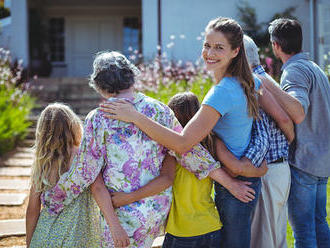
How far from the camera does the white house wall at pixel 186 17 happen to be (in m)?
11.5

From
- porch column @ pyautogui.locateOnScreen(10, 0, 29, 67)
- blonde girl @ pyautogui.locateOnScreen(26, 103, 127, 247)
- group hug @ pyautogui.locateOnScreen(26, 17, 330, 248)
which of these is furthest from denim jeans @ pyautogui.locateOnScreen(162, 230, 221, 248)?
porch column @ pyautogui.locateOnScreen(10, 0, 29, 67)

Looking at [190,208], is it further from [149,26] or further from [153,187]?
[149,26]

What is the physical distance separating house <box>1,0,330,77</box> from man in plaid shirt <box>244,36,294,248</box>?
7.79 meters

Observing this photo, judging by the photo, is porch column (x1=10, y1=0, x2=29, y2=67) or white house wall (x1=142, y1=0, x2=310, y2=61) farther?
porch column (x1=10, y1=0, x2=29, y2=67)

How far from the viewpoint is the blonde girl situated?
231cm

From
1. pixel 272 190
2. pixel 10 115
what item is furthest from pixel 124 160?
pixel 10 115

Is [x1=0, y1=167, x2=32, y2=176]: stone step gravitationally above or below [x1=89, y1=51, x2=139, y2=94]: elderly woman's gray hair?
below

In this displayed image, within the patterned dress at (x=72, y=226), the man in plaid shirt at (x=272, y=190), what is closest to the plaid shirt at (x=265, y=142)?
the man in plaid shirt at (x=272, y=190)

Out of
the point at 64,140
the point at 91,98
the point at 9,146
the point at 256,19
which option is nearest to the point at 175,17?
the point at 256,19

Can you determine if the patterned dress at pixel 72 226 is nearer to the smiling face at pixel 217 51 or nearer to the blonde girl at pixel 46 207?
the blonde girl at pixel 46 207

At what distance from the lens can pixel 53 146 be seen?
2379 mm

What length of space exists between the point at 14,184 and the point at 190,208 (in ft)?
11.7

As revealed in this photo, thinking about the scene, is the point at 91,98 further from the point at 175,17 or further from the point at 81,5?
the point at 81,5

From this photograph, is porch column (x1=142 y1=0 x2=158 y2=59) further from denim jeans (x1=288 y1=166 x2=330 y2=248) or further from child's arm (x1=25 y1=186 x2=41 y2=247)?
child's arm (x1=25 y1=186 x2=41 y2=247)
